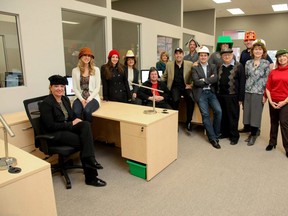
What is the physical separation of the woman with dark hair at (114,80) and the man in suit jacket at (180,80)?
2.89 feet

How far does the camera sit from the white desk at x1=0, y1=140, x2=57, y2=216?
1320 mm

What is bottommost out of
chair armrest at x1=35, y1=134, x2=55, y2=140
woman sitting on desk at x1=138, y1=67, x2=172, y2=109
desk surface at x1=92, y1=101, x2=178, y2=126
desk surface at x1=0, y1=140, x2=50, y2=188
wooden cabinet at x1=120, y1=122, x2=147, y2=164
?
wooden cabinet at x1=120, y1=122, x2=147, y2=164

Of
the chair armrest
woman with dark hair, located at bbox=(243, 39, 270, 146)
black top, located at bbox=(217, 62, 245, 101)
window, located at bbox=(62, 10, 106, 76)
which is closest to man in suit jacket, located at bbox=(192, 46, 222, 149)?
black top, located at bbox=(217, 62, 245, 101)

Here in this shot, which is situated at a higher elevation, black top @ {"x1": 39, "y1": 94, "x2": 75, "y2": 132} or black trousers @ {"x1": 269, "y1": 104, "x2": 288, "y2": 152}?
black top @ {"x1": 39, "y1": 94, "x2": 75, "y2": 132}

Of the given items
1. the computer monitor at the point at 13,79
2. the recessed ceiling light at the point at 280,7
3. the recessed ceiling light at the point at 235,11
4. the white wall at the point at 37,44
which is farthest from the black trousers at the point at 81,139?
the recessed ceiling light at the point at 280,7

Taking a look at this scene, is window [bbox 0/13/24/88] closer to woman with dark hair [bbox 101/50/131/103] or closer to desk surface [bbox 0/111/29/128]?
desk surface [bbox 0/111/29/128]

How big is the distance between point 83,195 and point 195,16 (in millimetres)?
8603

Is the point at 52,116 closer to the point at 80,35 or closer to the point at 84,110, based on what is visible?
the point at 84,110

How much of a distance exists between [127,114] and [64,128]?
0.76m

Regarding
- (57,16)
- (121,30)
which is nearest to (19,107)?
(57,16)

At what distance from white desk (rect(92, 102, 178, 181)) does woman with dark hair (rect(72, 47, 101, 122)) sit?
0.17 meters

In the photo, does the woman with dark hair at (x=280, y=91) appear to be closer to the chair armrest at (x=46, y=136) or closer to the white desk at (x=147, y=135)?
the white desk at (x=147, y=135)

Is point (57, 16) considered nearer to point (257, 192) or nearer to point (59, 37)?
point (59, 37)

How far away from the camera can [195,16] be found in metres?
9.20
